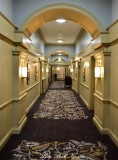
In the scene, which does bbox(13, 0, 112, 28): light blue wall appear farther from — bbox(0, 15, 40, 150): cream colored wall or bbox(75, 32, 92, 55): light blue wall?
bbox(75, 32, 92, 55): light blue wall

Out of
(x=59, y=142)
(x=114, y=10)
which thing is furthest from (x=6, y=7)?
(x=59, y=142)

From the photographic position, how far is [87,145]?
400cm

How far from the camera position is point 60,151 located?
3682mm

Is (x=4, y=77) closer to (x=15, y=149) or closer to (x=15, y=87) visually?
(x=15, y=87)

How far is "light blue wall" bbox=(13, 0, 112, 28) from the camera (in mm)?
4621

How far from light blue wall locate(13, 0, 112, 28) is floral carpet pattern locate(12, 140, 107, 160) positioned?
294 cm

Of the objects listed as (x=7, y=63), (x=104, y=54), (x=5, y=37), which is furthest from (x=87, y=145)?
(x=5, y=37)

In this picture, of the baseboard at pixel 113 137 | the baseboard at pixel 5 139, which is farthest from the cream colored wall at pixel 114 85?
the baseboard at pixel 5 139

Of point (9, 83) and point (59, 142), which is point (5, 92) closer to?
point (9, 83)

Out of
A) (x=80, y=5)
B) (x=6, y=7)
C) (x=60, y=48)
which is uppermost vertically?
(x=60, y=48)

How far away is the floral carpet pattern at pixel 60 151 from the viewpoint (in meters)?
3.43

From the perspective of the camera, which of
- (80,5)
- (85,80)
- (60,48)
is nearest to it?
(80,5)

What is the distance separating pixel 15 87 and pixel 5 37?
4.35ft

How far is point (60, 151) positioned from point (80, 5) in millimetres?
3506
